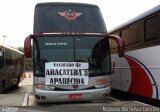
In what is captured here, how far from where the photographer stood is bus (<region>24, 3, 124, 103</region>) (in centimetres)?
1390

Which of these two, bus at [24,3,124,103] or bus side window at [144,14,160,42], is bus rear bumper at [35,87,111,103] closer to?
bus at [24,3,124,103]

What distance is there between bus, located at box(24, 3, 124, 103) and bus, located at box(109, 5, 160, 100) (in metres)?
1.11

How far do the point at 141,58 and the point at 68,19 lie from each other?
9.81 ft

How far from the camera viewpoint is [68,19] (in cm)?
1506

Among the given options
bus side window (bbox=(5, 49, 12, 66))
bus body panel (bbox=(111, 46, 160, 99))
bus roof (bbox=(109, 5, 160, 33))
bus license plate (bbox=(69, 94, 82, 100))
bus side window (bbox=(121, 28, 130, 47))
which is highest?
bus roof (bbox=(109, 5, 160, 33))

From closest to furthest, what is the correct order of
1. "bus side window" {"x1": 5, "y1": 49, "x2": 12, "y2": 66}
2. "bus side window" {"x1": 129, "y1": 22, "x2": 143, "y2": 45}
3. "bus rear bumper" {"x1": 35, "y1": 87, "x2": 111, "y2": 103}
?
1. "bus rear bumper" {"x1": 35, "y1": 87, "x2": 111, "y2": 103}
2. "bus side window" {"x1": 129, "y1": 22, "x2": 143, "y2": 45}
3. "bus side window" {"x1": 5, "y1": 49, "x2": 12, "y2": 66}

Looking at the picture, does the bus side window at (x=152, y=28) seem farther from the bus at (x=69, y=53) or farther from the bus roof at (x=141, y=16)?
the bus at (x=69, y=53)

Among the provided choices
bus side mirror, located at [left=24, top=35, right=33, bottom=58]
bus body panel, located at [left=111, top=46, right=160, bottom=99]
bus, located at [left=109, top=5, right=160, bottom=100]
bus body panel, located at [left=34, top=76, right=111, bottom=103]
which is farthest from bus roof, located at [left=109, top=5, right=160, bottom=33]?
bus side mirror, located at [left=24, top=35, right=33, bottom=58]

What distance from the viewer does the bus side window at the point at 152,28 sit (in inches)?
559

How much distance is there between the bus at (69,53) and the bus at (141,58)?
3.64 ft

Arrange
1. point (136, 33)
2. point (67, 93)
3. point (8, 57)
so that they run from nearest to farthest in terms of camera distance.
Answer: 1. point (67, 93)
2. point (136, 33)
3. point (8, 57)

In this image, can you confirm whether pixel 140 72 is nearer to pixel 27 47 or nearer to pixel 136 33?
pixel 136 33

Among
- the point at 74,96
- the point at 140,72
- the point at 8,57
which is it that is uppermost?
the point at 8,57

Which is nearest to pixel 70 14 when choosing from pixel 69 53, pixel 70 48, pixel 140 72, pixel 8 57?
pixel 70 48
